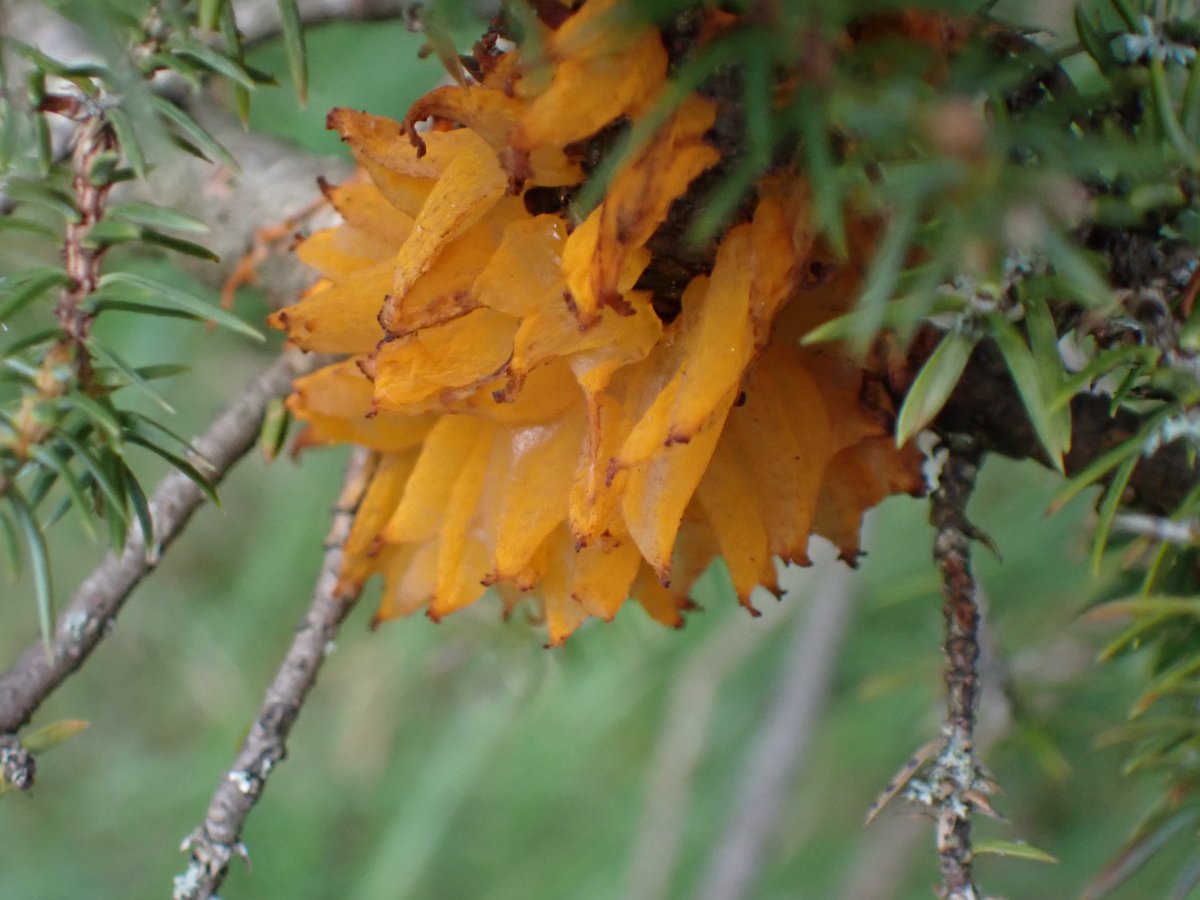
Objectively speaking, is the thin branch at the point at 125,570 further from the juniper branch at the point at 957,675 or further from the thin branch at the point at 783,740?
the thin branch at the point at 783,740

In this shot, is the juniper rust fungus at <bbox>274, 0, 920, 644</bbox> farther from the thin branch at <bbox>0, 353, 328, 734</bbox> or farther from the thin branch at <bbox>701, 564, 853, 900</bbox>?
the thin branch at <bbox>701, 564, 853, 900</bbox>

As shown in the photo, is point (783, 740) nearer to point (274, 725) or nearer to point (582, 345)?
point (274, 725)

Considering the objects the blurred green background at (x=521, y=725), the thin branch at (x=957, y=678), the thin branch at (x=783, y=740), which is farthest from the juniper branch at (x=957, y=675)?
the thin branch at (x=783, y=740)

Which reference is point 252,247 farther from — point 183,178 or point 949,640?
point 949,640

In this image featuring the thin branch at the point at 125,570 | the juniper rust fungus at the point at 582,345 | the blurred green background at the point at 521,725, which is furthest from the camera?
the blurred green background at the point at 521,725

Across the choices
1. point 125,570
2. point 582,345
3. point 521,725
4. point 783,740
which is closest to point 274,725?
point 125,570

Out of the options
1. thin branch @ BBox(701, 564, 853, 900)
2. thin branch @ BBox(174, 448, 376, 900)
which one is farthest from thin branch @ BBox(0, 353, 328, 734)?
thin branch @ BBox(701, 564, 853, 900)
